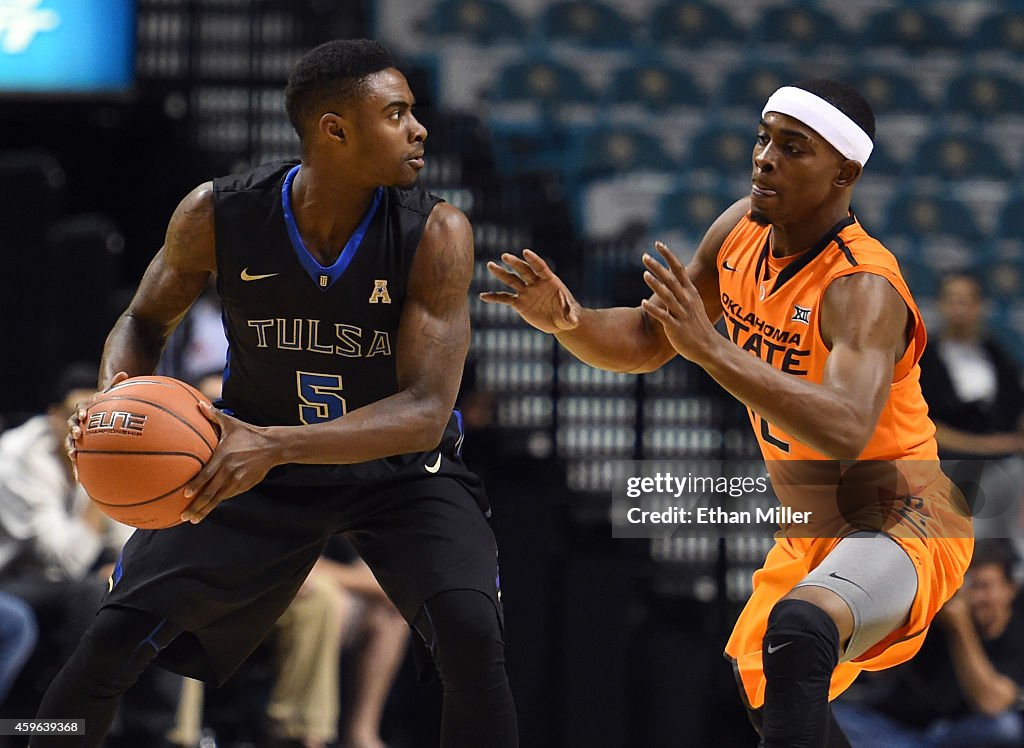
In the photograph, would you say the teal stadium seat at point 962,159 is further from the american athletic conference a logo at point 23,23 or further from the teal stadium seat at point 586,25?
the american athletic conference a logo at point 23,23

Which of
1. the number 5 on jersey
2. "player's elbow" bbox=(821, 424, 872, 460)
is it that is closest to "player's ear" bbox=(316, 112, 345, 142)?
the number 5 on jersey

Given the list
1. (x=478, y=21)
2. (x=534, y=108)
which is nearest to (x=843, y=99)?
(x=534, y=108)

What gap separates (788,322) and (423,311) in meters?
0.97

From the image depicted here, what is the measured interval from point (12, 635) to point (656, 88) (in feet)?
20.0

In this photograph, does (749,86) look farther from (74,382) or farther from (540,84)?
(74,382)

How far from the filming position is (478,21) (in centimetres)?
1062

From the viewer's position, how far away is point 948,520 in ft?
13.2

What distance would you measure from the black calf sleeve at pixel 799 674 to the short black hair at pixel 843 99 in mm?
1335

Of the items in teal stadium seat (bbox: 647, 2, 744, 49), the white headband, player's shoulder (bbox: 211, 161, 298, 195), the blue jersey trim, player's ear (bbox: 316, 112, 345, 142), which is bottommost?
the blue jersey trim

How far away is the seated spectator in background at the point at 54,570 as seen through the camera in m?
6.38

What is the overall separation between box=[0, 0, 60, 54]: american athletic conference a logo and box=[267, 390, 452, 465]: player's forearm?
5786mm

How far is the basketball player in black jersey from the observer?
3740 millimetres

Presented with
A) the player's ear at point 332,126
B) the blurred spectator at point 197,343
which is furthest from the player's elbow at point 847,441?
the blurred spectator at point 197,343

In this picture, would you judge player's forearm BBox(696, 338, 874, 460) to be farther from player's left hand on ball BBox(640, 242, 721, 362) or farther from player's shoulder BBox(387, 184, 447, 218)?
player's shoulder BBox(387, 184, 447, 218)
